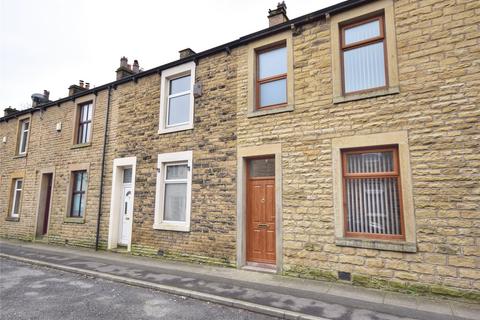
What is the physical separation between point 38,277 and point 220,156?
17.6ft

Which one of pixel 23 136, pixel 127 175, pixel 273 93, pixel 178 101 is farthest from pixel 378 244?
pixel 23 136

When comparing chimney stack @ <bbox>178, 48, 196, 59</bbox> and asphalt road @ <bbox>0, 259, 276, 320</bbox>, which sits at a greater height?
chimney stack @ <bbox>178, 48, 196, 59</bbox>

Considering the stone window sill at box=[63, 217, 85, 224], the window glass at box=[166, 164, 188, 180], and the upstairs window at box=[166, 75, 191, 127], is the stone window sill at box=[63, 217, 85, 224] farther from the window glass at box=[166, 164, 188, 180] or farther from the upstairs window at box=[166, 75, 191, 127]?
the upstairs window at box=[166, 75, 191, 127]

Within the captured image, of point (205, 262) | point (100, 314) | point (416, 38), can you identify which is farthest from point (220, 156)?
point (416, 38)

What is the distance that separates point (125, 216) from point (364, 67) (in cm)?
868

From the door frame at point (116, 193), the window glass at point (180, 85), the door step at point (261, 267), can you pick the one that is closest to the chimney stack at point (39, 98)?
the door frame at point (116, 193)

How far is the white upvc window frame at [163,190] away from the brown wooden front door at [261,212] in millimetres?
1876

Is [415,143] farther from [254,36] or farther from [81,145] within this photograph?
[81,145]

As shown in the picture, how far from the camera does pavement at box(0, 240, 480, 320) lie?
4.61 m

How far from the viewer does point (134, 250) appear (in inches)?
361

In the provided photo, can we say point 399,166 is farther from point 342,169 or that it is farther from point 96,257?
point 96,257

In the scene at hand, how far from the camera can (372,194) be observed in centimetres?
610

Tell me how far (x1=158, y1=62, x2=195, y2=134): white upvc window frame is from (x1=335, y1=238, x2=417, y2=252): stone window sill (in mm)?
5283

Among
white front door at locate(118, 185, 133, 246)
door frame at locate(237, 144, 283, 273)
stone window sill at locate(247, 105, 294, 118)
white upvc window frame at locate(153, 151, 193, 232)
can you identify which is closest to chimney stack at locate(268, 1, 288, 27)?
stone window sill at locate(247, 105, 294, 118)
